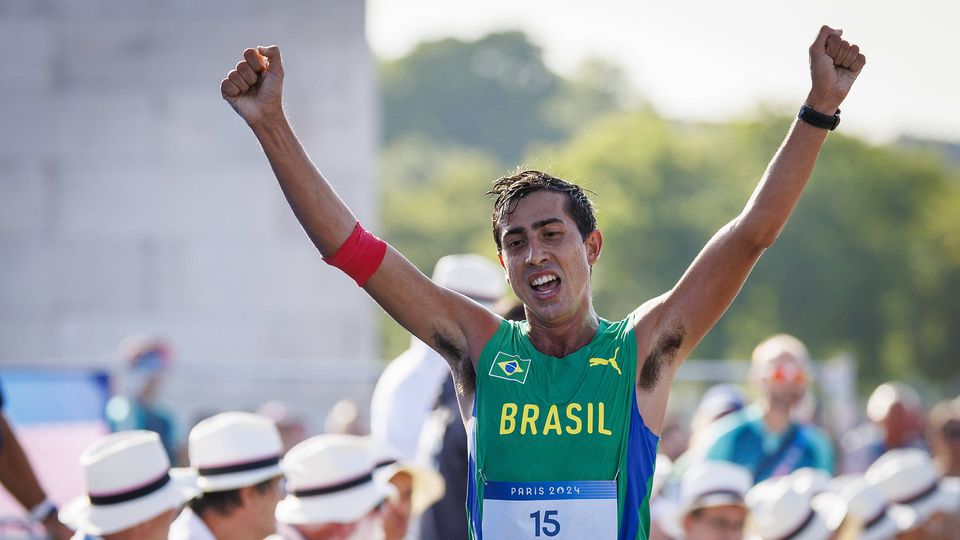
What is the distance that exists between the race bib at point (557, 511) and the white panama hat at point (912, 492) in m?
4.22

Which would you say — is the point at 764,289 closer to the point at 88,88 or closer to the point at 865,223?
the point at 865,223

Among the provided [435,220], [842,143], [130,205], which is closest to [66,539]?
[130,205]

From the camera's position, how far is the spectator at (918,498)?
7410mm

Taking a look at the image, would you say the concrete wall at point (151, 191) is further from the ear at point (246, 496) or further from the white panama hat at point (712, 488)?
the ear at point (246, 496)

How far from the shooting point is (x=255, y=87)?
3.80m

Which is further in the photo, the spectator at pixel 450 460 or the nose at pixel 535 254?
the spectator at pixel 450 460

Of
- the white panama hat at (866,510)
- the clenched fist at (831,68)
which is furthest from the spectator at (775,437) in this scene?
the clenched fist at (831,68)

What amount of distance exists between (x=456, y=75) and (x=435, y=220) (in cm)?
3207

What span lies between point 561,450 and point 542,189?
0.72m

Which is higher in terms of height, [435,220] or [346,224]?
[435,220]

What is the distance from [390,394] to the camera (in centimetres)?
654

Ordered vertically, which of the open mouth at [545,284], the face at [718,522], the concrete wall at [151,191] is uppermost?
the concrete wall at [151,191]

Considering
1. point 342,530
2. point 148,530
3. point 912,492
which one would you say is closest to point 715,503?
point 912,492

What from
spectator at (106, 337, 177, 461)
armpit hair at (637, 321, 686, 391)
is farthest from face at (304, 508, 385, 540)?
spectator at (106, 337, 177, 461)
